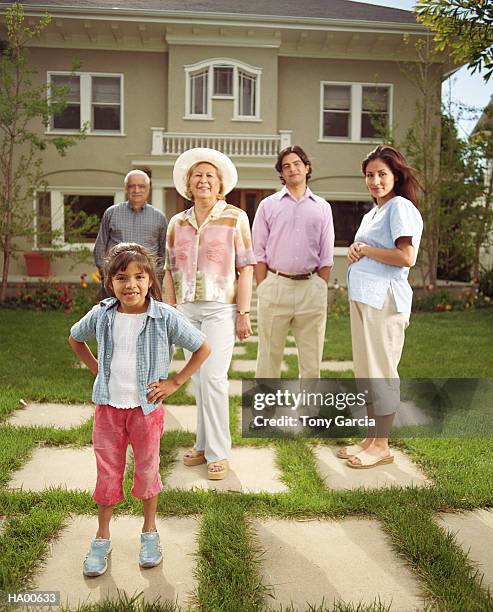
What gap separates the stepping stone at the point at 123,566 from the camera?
239 cm

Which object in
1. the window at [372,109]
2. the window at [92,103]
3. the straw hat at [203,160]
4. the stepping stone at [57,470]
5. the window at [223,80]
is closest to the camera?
the stepping stone at [57,470]

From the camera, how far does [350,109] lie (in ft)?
52.7

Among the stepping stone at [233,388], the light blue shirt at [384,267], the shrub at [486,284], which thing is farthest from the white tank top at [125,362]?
the shrub at [486,284]

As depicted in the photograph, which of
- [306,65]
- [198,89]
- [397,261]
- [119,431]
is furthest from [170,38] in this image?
[119,431]

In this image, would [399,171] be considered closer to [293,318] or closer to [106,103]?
[293,318]

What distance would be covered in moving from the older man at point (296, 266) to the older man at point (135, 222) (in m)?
1.16

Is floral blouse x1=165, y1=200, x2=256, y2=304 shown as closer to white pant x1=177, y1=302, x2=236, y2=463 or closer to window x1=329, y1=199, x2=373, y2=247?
white pant x1=177, y1=302, x2=236, y2=463

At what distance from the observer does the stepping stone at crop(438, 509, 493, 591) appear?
262cm

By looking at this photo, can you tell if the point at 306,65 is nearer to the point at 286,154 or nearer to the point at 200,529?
the point at 286,154

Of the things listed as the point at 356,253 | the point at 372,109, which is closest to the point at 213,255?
the point at 356,253

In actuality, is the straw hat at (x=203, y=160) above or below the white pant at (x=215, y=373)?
above

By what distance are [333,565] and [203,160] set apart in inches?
92.0

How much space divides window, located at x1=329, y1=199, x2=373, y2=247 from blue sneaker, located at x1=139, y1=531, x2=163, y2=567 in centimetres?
1416

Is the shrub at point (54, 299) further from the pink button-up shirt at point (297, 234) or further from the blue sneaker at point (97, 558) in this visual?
the blue sneaker at point (97, 558)
